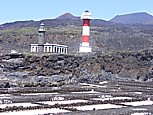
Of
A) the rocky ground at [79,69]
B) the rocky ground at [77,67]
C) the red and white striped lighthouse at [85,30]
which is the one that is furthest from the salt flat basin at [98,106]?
the red and white striped lighthouse at [85,30]

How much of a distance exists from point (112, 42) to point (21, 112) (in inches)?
4739

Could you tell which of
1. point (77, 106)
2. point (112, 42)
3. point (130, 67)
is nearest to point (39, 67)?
point (130, 67)

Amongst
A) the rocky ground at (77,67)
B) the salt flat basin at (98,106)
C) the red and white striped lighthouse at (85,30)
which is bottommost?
the salt flat basin at (98,106)

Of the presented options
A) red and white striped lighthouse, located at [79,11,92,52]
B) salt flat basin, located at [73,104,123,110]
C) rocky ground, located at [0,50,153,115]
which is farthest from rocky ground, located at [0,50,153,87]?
salt flat basin, located at [73,104,123,110]

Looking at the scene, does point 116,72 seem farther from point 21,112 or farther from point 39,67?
point 21,112

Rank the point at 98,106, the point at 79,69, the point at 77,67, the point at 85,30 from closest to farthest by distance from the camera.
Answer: the point at 98,106 → the point at 79,69 → the point at 77,67 → the point at 85,30

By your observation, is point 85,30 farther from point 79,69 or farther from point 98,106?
point 98,106

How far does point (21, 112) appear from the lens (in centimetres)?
2942

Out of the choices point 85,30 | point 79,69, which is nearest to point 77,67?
point 79,69

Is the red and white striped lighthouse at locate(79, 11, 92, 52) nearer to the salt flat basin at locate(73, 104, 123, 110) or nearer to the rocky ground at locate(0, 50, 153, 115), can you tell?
the rocky ground at locate(0, 50, 153, 115)

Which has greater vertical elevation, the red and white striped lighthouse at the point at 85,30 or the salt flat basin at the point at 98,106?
the red and white striped lighthouse at the point at 85,30

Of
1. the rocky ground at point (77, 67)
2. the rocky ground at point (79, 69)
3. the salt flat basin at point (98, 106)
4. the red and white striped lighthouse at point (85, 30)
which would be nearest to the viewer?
the salt flat basin at point (98, 106)

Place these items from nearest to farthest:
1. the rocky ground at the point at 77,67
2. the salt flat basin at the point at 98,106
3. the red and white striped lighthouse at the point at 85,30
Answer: the salt flat basin at the point at 98,106 → the rocky ground at the point at 77,67 → the red and white striped lighthouse at the point at 85,30

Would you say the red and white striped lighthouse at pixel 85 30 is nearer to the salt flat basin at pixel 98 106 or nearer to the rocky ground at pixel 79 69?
the rocky ground at pixel 79 69
